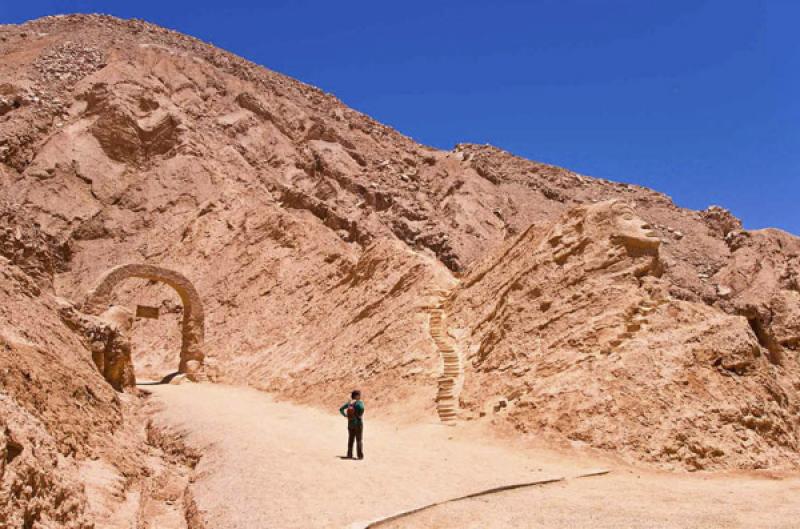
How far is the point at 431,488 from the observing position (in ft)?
28.8

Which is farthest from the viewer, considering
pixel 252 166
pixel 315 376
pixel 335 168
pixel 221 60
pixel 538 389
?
pixel 221 60

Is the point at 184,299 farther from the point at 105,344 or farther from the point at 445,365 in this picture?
the point at 445,365

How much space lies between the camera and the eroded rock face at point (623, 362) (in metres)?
Answer: 11.0

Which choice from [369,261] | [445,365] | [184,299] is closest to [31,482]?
[445,365]

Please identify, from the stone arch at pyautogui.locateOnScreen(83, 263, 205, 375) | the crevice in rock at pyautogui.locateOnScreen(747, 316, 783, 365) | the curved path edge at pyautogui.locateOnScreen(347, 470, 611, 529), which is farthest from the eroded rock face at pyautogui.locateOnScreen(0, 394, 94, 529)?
the stone arch at pyautogui.locateOnScreen(83, 263, 205, 375)

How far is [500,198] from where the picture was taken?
54781 mm

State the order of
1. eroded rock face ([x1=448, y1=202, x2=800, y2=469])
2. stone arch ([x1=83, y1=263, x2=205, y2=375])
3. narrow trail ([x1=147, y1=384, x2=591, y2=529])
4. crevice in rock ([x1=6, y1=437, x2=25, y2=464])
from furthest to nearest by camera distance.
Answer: stone arch ([x1=83, y1=263, x2=205, y2=375]) < eroded rock face ([x1=448, y1=202, x2=800, y2=469]) < narrow trail ([x1=147, y1=384, x2=591, y2=529]) < crevice in rock ([x1=6, y1=437, x2=25, y2=464])

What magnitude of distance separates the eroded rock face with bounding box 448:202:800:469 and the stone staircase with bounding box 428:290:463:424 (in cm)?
38

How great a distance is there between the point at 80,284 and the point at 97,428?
29.5m

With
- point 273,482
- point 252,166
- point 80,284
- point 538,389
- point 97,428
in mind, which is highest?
point 252,166

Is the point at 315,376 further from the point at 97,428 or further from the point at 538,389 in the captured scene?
the point at 97,428

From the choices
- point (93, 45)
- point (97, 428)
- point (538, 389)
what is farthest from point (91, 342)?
point (93, 45)

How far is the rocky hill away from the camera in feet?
38.5

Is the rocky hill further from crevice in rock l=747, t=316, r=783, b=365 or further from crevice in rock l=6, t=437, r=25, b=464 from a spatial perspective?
crevice in rock l=6, t=437, r=25, b=464
